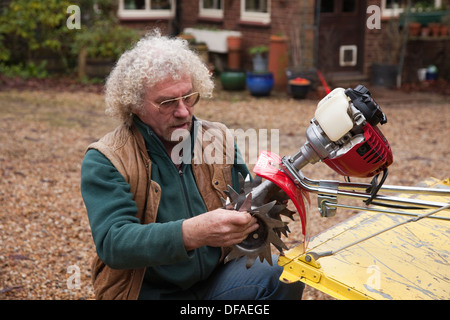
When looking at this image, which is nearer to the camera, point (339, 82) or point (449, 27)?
point (339, 82)

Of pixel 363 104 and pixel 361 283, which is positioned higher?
pixel 363 104

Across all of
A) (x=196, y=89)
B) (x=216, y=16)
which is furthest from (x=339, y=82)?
(x=196, y=89)

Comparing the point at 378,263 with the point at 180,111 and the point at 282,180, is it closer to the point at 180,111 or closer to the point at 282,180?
the point at 282,180

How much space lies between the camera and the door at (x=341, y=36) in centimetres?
1083

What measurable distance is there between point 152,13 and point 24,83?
3.99 metres

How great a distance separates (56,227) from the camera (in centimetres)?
463

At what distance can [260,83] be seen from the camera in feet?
33.7

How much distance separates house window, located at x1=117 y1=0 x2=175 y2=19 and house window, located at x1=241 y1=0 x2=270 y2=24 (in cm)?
258

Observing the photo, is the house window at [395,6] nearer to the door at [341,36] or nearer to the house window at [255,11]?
the door at [341,36]

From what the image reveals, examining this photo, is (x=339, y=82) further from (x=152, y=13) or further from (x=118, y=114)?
(x=118, y=114)

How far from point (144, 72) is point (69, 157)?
15.0ft

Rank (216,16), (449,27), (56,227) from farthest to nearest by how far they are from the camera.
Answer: (216,16) → (449,27) → (56,227)

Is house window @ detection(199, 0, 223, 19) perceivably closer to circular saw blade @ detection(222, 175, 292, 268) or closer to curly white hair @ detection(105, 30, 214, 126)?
curly white hair @ detection(105, 30, 214, 126)

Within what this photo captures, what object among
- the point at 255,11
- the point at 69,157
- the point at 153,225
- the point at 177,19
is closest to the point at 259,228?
the point at 153,225
